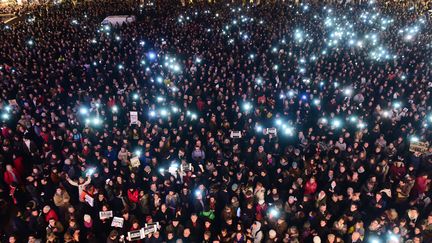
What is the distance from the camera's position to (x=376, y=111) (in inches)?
422

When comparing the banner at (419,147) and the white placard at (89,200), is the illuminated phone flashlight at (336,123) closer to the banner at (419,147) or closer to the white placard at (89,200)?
the banner at (419,147)

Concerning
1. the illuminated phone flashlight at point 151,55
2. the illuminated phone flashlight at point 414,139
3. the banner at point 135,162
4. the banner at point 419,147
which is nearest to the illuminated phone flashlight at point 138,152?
the banner at point 135,162

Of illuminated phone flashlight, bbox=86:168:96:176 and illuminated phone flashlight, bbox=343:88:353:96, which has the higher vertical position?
illuminated phone flashlight, bbox=343:88:353:96

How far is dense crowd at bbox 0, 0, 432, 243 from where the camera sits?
275 inches

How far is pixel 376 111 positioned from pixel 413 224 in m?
4.80

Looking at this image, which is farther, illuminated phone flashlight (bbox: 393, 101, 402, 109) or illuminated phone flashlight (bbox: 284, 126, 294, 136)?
illuminated phone flashlight (bbox: 393, 101, 402, 109)

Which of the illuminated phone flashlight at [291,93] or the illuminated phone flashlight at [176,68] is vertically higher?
the illuminated phone flashlight at [291,93]

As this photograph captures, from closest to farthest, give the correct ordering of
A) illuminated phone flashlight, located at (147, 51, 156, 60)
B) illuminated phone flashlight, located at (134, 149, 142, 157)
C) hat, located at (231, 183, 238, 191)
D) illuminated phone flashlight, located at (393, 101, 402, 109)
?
hat, located at (231, 183, 238, 191)
illuminated phone flashlight, located at (134, 149, 142, 157)
illuminated phone flashlight, located at (393, 101, 402, 109)
illuminated phone flashlight, located at (147, 51, 156, 60)

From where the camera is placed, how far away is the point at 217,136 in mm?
9953

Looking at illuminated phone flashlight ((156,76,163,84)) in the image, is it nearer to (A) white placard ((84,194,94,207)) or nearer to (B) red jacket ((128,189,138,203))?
(B) red jacket ((128,189,138,203))

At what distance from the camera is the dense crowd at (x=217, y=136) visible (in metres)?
7.00

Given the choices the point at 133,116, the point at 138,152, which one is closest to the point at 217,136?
the point at 138,152

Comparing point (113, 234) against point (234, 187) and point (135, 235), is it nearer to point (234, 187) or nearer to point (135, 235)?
point (135, 235)

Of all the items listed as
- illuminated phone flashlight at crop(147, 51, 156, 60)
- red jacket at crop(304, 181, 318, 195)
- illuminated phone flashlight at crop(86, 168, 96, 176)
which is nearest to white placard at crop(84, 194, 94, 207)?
illuminated phone flashlight at crop(86, 168, 96, 176)
